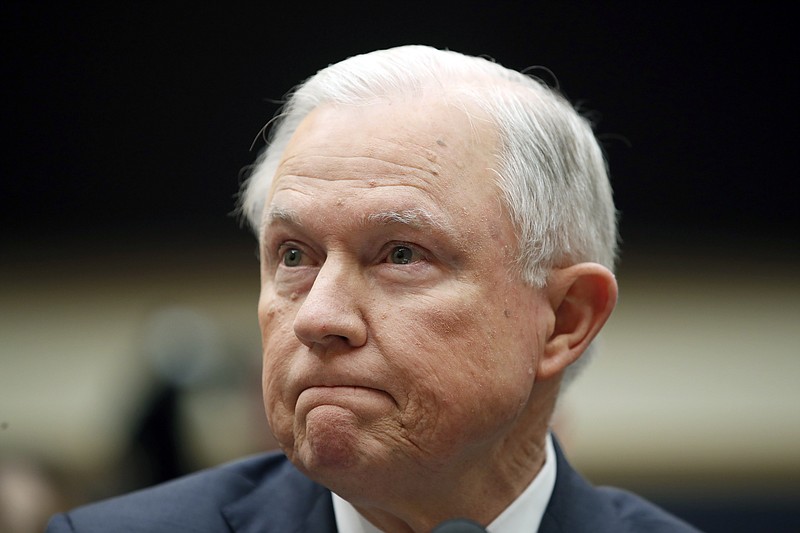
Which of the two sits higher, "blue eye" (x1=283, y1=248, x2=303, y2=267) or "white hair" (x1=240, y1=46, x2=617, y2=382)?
→ "white hair" (x1=240, y1=46, x2=617, y2=382)

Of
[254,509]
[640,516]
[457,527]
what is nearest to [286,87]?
[254,509]

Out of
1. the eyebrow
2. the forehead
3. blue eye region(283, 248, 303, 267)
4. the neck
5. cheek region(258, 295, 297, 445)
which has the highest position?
the forehead

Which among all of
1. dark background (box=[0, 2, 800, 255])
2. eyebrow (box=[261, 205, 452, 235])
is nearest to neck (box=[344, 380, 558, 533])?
eyebrow (box=[261, 205, 452, 235])

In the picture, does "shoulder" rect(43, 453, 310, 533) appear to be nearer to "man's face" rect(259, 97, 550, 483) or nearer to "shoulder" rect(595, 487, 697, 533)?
"man's face" rect(259, 97, 550, 483)

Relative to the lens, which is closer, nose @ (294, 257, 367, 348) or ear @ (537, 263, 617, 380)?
nose @ (294, 257, 367, 348)

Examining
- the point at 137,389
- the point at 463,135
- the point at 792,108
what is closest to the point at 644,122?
the point at 792,108

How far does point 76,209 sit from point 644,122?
2841mm

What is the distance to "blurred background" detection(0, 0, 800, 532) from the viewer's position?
4.52m

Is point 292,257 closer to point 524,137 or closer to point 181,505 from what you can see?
point 524,137

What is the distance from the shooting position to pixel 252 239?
5945mm

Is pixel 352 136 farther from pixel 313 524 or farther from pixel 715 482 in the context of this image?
pixel 715 482

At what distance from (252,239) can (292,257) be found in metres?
3.87

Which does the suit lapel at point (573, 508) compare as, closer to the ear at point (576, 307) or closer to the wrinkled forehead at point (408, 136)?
the ear at point (576, 307)

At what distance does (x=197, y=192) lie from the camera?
527 centimetres
